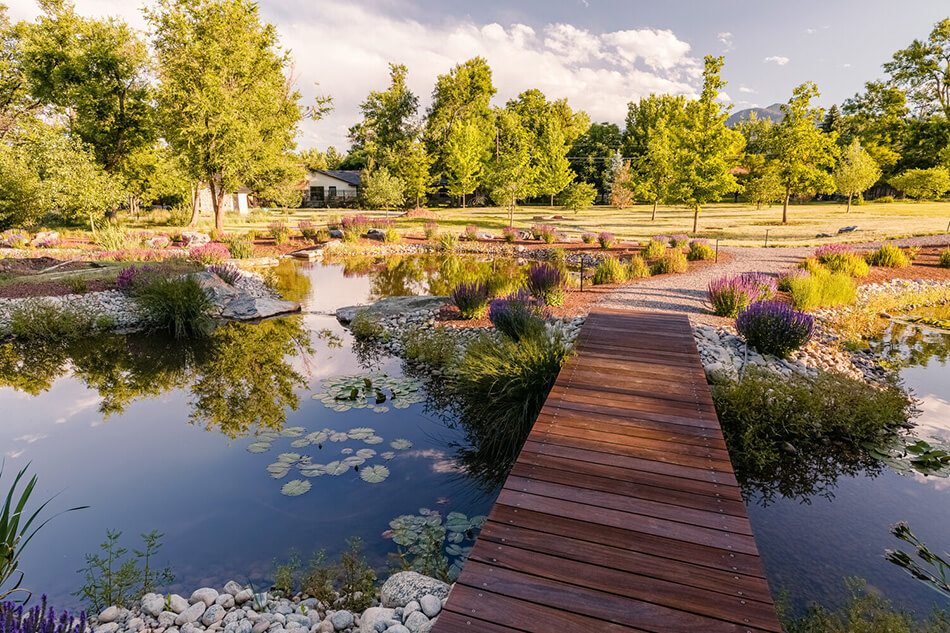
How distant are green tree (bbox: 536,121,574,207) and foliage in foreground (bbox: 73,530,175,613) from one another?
31.8 metres

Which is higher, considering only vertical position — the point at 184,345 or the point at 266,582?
the point at 184,345

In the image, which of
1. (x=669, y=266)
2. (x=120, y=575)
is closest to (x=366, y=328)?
(x=120, y=575)

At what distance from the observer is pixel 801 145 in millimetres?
25828

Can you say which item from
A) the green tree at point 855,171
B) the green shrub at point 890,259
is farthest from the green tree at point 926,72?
the green shrub at point 890,259

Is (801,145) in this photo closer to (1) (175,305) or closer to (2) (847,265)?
(2) (847,265)

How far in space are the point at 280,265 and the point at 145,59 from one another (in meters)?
15.5

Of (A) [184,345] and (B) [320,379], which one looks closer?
(B) [320,379]

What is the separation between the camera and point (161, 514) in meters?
4.40

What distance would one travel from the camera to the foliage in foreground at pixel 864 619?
2.88 m

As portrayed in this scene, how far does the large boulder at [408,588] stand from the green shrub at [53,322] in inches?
384

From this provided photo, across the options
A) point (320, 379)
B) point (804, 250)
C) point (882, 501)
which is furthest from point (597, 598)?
point (804, 250)

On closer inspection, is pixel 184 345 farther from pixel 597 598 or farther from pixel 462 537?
pixel 597 598

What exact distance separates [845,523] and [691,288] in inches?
316

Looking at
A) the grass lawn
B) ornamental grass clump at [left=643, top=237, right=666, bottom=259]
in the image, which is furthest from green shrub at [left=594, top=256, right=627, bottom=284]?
the grass lawn
